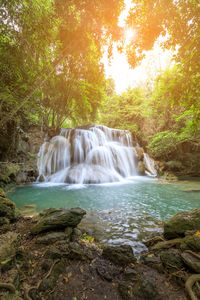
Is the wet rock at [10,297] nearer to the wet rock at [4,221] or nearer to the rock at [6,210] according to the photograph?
the wet rock at [4,221]

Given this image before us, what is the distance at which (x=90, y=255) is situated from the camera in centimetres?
206

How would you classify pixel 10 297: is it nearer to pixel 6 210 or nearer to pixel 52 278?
pixel 52 278

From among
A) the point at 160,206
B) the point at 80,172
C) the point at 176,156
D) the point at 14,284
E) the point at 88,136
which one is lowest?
the point at 160,206

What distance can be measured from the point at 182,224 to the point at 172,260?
2.76ft

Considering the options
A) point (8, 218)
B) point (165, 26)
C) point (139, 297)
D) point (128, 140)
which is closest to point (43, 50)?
point (165, 26)

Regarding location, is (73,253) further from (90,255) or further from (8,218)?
(8,218)

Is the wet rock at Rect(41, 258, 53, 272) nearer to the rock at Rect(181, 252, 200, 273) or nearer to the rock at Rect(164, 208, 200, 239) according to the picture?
the rock at Rect(181, 252, 200, 273)

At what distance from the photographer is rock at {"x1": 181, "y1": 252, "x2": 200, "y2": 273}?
5.39ft

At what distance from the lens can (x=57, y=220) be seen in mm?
2637

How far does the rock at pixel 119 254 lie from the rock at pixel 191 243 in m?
0.84

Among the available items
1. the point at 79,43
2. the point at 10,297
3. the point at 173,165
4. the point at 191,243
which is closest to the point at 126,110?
the point at 173,165

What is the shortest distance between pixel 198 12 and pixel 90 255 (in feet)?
17.8

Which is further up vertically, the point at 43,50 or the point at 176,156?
the point at 43,50

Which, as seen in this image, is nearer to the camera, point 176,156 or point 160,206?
point 160,206
